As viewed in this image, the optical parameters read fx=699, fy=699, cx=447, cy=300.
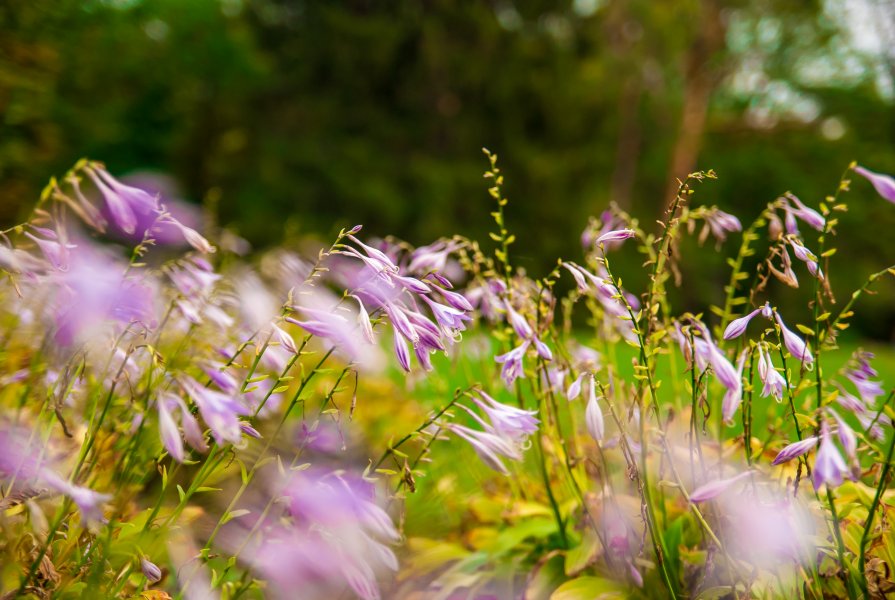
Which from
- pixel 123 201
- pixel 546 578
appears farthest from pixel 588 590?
pixel 123 201

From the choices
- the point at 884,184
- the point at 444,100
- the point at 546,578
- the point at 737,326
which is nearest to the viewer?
the point at 737,326

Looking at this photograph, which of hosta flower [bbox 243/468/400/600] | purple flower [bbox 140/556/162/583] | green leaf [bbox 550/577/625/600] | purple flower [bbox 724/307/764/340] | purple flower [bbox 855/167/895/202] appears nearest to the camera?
hosta flower [bbox 243/468/400/600]

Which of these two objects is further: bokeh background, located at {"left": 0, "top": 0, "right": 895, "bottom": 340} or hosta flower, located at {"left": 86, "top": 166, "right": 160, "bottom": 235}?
bokeh background, located at {"left": 0, "top": 0, "right": 895, "bottom": 340}

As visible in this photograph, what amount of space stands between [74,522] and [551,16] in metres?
13.1

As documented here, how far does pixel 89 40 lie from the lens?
1212 cm

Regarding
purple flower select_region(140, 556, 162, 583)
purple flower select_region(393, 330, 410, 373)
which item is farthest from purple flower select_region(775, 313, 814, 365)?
purple flower select_region(140, 556, 162, 583)

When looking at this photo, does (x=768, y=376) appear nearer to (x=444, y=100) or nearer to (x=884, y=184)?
(x=884, y=184)

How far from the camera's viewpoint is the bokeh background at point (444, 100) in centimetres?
1272

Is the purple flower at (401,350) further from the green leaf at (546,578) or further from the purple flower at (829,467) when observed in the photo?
the green leaf at (546,578)

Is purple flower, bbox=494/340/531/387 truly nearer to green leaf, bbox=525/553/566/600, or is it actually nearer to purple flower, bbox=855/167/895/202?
green leaf, bbox=525/553/566/600

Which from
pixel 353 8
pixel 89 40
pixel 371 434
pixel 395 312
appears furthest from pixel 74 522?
pixel 353 8

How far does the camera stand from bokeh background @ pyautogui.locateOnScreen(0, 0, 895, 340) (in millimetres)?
12719

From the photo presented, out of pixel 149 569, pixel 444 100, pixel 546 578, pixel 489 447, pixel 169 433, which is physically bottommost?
pixel 546 578

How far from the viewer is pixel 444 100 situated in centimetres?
1341
